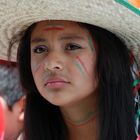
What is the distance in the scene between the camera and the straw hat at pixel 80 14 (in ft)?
7.21

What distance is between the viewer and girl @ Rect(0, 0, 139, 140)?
2.41 m

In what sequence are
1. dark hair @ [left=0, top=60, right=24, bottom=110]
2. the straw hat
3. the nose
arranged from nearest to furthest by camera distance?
1. the straw hat
2. the nose
3. dark hair @ [left=0, top=60, right=24, bottom=110]

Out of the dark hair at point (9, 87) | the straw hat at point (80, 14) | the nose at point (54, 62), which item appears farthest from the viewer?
the dark hair at point (9, 87)

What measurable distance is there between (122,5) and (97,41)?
37cm

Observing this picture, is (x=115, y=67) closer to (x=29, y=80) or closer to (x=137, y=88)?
(x=137, y=88)

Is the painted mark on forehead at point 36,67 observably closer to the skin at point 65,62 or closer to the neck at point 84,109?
the skin at point 65,62

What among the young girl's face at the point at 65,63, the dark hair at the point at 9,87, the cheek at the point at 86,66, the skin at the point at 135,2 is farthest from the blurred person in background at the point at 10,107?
the skin at the point at 135,2

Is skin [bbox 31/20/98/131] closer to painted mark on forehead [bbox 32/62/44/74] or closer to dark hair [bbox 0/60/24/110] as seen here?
painted mark on forehead [bbox 32/62/44/74]

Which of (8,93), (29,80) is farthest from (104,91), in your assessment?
(8,93)

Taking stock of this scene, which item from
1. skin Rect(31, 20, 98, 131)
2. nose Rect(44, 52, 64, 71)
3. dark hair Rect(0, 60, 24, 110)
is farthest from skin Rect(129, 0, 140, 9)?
dark hair Rect(0, 60, 24, 110)

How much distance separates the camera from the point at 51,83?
2422 mm

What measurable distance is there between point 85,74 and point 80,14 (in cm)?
30

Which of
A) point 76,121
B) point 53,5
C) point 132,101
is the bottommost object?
point 76,121

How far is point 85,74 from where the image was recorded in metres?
2.44
